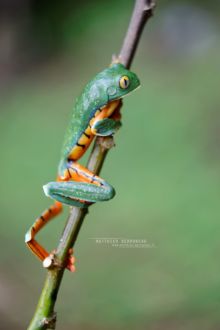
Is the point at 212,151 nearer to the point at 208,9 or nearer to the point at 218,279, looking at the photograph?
the point at 218,279

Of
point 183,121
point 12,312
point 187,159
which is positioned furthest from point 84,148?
point 183,121

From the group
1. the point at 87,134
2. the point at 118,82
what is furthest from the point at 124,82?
the point at 87,134

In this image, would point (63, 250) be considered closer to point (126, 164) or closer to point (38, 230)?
Answer: point (38, 230)

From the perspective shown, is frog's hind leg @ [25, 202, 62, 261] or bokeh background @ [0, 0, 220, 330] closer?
frog's hind leg @ [25, 202, 62, 261]

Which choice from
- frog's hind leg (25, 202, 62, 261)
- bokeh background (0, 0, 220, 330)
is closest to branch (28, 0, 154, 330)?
frog's hind leg (25, 202, 62, 261)

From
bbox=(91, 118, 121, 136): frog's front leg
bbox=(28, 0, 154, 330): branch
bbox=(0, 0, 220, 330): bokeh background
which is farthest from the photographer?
bbox=(0, 0, 220, 330): bokeh background

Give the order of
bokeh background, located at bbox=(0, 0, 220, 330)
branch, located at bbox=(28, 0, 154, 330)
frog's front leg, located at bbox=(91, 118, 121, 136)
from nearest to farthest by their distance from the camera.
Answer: branch, located at bbox=(28, 0, 154, 330) < frog's front leg, located at bbox=(91, 118, 121, 136) < bokeh background, located at bbox=(0, 0, 220, 330)

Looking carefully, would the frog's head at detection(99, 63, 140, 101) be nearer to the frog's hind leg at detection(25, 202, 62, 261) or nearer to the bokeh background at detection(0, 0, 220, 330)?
the frog's hind leg at detection(25, 202, 62, 261)

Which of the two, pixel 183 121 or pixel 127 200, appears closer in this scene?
pixel 127 200

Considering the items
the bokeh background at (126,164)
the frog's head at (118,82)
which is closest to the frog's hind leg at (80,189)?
the frog's head at (118,82)
